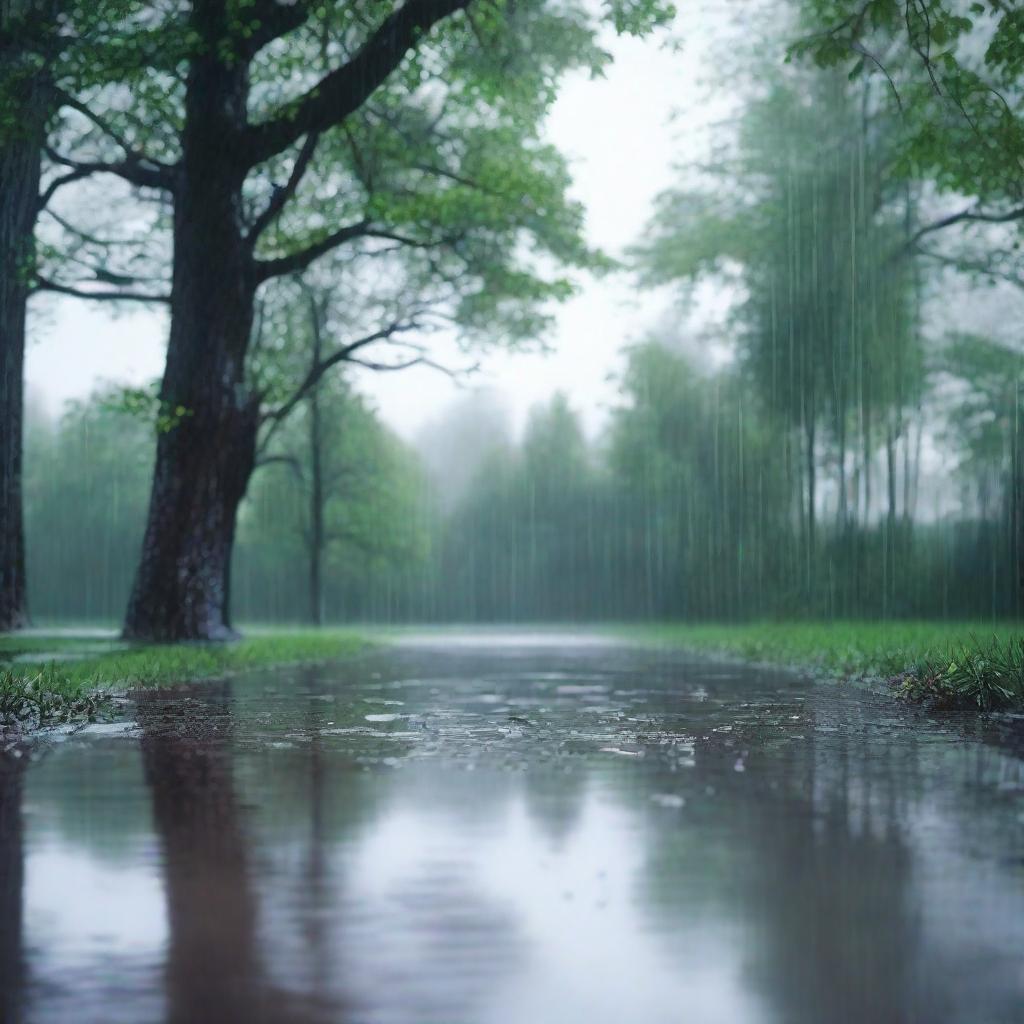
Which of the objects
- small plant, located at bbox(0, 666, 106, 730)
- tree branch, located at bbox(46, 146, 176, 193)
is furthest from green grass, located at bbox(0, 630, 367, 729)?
tree branch, located at bbox(46, 146, 176, 193)

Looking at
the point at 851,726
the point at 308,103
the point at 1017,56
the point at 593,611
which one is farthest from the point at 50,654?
the point at 593,611

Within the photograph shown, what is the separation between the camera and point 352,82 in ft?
70.4

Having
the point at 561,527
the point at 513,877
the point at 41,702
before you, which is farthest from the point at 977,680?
the point at 561,527

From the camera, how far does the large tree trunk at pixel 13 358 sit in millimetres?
24172

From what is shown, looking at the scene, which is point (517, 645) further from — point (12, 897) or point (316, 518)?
point (12, 897)

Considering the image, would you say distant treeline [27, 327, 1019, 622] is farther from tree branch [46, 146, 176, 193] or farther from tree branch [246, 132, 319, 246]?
tree branch [246, 132, 319, 246]

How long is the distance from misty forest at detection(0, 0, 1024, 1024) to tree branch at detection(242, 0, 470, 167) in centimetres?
6

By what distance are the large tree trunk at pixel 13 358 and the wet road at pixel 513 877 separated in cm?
1475

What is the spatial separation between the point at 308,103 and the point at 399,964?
19.0 m

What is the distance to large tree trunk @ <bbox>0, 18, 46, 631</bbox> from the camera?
24.2 meters

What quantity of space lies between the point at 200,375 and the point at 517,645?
12849mm

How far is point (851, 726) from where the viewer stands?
11.2m

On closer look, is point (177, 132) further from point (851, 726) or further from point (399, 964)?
point (399, 964)

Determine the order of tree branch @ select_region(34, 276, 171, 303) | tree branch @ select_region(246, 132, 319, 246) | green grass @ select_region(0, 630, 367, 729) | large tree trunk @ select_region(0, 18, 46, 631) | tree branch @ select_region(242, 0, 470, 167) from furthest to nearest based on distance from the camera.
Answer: tree branch @ select_region(34, 276, 171, 303), large tree trunk @ select_region(0, 18, 46, 631), tree branch @ select_region(246, 132, 319, 246), tree branch @ select_region(242, 0, 470, 167), green grass @ select_region(0, 630, 367, 729)
